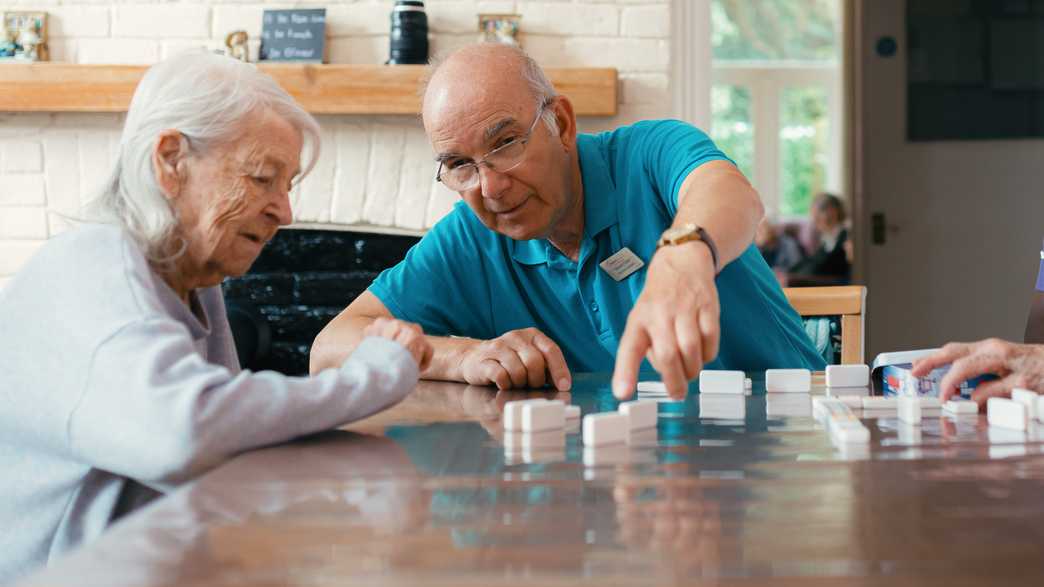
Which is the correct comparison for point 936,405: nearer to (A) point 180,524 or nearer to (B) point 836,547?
(B) point 836,547

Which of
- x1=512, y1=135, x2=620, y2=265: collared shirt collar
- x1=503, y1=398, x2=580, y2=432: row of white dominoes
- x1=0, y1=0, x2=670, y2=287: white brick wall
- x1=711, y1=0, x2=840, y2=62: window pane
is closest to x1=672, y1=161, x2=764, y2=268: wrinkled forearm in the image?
x1=512, y1=135, x2=620, y2=265: collared shirt collar

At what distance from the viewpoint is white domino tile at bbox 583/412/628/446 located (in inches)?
40.5

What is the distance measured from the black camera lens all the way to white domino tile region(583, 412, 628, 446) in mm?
2894

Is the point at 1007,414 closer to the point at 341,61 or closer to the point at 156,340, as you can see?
the point at 156,340

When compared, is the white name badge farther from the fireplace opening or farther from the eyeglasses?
the fireplace opening

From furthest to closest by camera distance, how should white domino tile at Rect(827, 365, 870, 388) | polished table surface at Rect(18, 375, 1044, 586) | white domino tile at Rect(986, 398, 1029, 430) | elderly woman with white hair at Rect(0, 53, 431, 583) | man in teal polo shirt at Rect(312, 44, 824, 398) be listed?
man in teal polo shirt at Rect(312, 44, 824, 398) < white domino tile at Rect(827, 365, 870, 388) < white domino tile at Rect(986, 398, 1029, 430) < elderly woman with white hair at Rect(0, 53, 431, 583) < polished table surface at Rect(18, 375, 1044, 586)

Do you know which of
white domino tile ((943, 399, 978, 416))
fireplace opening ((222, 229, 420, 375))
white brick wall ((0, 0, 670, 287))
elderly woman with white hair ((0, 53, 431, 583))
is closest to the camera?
elderly woman with white hair ((0, 53, 431, 583))

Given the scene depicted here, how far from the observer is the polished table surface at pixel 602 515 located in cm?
61

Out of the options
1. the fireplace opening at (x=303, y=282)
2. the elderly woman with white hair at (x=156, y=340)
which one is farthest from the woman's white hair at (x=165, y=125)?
the fireplace opening at (x=303, y=282)

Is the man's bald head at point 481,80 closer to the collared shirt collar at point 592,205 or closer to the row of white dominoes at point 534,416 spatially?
the collared shirt collar at point 592,205

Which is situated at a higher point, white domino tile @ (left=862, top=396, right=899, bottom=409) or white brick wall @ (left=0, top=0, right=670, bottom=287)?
white brick wall @ (left=0, top=0, right=670, bottom=287)

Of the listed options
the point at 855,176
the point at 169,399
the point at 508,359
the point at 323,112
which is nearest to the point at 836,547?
the point at 169,399

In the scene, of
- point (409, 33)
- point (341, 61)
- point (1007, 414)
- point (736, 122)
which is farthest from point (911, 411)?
point (736, 122)

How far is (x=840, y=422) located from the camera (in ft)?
3.50
